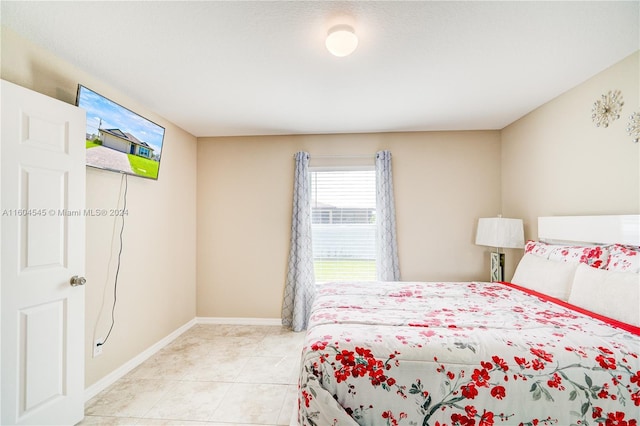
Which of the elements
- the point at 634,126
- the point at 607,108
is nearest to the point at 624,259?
the point at 634,126

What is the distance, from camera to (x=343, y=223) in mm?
3902

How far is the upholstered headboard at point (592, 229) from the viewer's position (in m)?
1.96

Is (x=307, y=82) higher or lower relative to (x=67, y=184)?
higher

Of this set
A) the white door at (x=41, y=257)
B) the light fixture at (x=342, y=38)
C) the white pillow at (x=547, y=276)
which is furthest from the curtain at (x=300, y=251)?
the white pillow at (x=547, y=276)

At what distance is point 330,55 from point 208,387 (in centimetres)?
280

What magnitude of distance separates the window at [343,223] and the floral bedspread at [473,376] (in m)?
2.21

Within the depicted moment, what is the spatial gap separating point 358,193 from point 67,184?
9.77ft

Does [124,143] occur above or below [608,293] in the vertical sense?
above

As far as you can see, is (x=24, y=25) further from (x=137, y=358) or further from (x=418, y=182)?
(x=418, y=182)

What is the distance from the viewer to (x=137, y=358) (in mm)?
2770

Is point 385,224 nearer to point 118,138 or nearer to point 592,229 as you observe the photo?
point 592,229

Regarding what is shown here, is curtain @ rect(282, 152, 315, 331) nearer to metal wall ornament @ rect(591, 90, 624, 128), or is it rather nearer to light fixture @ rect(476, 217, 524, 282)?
light fixture @ rect(476, 217, 524, 282)

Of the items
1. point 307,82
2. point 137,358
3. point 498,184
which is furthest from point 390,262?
point 137,358

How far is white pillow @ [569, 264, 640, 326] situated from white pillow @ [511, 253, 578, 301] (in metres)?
0.11
